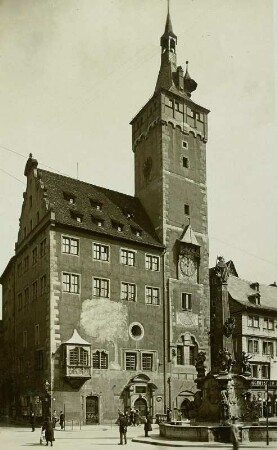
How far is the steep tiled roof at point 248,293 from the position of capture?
50406 millimetres

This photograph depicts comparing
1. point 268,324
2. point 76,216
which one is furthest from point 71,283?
point 268,324

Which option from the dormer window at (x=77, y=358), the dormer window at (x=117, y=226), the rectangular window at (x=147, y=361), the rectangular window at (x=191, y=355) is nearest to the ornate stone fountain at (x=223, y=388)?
the dormer window at (x=77, y=358)

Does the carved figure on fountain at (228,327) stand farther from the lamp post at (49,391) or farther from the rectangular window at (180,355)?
the rectangular window at (180,355)

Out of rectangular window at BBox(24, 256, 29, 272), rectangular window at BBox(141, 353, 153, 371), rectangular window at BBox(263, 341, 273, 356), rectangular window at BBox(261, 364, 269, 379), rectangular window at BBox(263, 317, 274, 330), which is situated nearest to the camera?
rectangular window at BBox(141, 353, 153, 371)

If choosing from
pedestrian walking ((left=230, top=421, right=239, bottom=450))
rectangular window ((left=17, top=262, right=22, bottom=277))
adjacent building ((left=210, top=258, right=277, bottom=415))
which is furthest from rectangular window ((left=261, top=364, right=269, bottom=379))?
pedestrian walking ((left=230, top=421, right=239, bottom=450))

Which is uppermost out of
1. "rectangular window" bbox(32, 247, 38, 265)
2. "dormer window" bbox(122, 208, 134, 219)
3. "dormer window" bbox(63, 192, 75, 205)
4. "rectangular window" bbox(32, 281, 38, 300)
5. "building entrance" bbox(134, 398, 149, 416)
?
"dormer window" bbox(63, 192, 75, 205)

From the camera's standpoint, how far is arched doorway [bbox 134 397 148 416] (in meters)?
35.0

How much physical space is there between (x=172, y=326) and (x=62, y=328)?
7.96m

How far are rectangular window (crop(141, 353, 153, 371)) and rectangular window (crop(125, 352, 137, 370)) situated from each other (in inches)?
22.9

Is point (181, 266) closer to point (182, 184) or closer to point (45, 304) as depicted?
point (182, 184)

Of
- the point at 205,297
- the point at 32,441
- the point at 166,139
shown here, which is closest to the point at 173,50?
the point at 166,139

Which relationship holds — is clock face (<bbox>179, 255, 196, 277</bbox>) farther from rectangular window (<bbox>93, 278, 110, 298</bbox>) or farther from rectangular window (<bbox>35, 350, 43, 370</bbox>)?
rectangular window (<bbox>35, 350, 43, 370</bbox>)

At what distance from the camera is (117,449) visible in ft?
64.1

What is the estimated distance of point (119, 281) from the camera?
35.8 m
